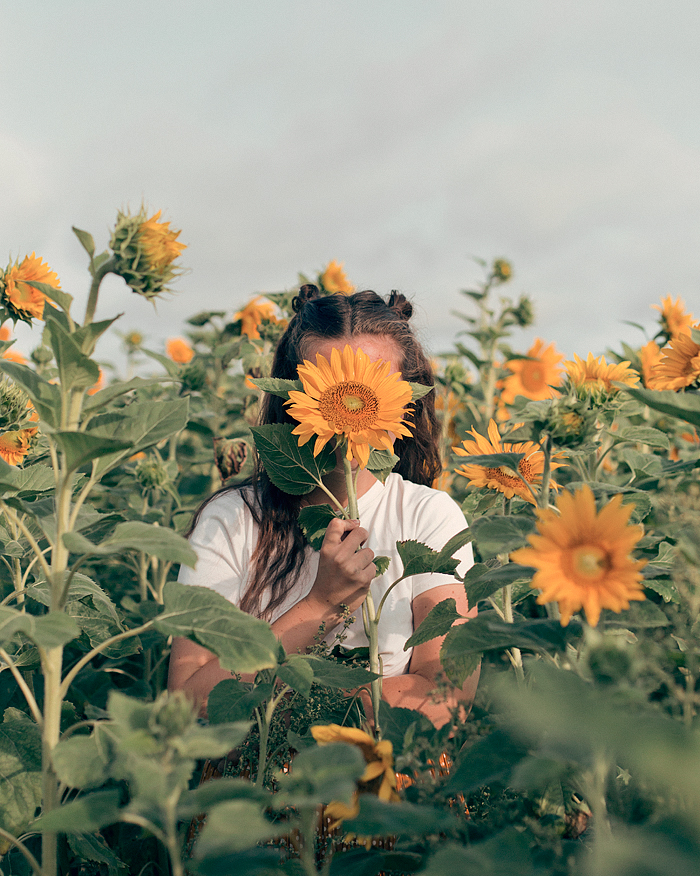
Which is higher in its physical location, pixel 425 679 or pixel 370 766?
pixel 425 679

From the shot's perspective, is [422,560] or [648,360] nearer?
[422,560]

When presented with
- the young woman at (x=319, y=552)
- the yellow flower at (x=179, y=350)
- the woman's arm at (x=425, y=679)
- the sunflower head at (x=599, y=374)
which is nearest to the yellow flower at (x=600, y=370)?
the sunflower head at (x=599, y=374)

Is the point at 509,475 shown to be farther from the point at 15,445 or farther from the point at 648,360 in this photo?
the point at 648,360

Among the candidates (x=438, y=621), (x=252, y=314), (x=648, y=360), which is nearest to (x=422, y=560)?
(x=438, y=621)

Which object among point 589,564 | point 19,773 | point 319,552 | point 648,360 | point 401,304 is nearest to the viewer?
point 589,564

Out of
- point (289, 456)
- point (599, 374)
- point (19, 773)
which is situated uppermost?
point (599, 374)

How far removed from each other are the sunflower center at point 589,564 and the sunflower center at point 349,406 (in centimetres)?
45

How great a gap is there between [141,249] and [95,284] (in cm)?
11

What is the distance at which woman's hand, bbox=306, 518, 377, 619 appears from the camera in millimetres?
1151

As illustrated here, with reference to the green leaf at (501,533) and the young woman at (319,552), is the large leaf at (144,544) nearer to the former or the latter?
the green leaf at (501,533)

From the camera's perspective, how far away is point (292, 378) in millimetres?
1832

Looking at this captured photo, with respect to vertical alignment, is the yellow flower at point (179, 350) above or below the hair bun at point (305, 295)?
above

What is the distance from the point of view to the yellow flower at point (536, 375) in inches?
165

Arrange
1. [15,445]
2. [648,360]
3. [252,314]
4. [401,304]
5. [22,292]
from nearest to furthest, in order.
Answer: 1. [15,445]
2. [22,292]
3. [401,304]
4. [648,360]
5. [252,314]
